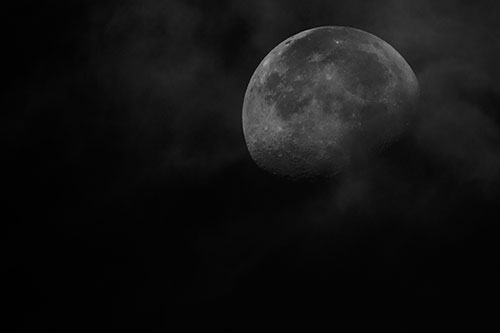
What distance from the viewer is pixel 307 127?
288 inches

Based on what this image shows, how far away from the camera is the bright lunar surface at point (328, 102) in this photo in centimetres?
721

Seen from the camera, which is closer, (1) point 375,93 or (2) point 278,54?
(1) point 375,93

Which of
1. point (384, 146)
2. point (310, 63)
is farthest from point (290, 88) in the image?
point (384, 146)

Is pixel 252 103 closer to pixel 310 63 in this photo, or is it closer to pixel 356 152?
pixel 310 63

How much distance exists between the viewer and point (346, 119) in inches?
283

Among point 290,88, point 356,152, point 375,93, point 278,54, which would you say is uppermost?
point 278,54

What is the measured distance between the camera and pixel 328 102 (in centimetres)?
721

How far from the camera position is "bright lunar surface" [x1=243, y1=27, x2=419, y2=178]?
7.21 metres

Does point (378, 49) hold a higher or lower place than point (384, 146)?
higher

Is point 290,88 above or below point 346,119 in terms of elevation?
above

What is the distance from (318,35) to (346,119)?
1427mm

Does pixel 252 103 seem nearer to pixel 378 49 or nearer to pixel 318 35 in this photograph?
pixel 318 35

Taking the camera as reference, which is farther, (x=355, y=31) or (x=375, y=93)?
(x=355, y=31)

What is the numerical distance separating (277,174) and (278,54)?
171cm
